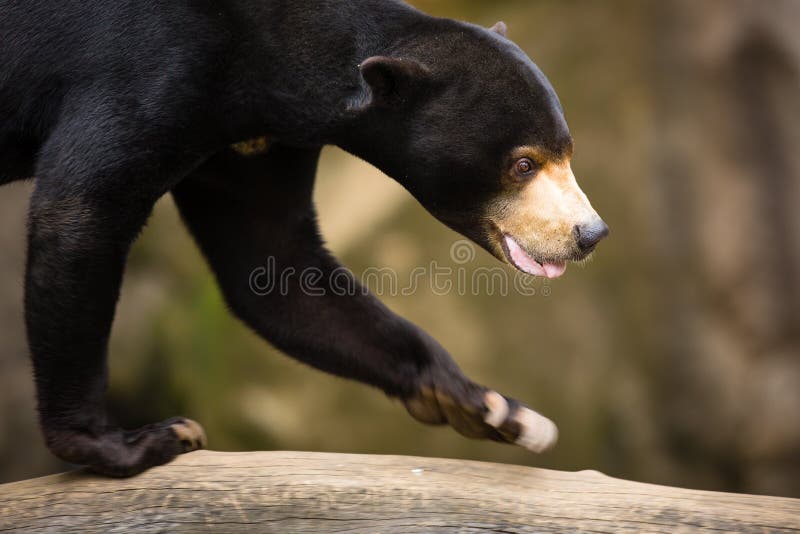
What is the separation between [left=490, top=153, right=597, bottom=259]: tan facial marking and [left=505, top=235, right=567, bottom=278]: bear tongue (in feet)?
0.09

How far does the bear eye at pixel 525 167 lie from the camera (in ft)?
10.2

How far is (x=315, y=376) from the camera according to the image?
670 cm

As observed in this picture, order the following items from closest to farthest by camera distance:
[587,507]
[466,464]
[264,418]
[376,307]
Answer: [587,507] < [466,464] < [376,307] < [264,418]

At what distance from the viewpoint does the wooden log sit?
2.95 m

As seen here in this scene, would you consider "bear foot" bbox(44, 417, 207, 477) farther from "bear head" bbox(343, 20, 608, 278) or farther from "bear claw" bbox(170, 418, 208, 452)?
"bear head" bbox(343, 20, 608, 278)

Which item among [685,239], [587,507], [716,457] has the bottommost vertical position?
[587,507]

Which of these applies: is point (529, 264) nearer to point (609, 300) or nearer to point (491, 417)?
point (491, 417)

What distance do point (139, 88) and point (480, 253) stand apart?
3814 millimetres

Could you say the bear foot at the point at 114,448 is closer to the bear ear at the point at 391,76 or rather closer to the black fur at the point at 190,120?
the black fur at the point at 190,120

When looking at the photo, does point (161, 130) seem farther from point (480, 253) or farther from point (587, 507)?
point (480, 253)

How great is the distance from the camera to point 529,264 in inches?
126

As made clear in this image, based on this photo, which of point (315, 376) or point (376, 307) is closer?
point (376, 307)

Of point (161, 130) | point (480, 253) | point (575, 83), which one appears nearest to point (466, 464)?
point (161, 130)

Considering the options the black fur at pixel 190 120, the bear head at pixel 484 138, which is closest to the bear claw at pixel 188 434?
the black fur at pixel 190 120
